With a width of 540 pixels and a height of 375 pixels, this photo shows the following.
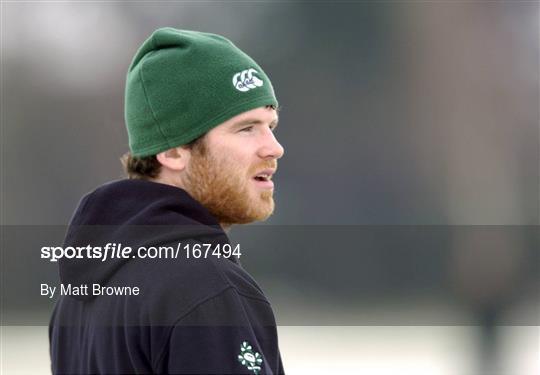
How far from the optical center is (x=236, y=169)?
175cm

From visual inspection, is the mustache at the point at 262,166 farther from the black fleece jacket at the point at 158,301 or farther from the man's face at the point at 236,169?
the black fleece jacket at the point at 158,301

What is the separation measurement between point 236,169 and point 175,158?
5.3 inches

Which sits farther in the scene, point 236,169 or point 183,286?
point 236,169

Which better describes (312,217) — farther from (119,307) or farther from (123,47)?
(119,307)

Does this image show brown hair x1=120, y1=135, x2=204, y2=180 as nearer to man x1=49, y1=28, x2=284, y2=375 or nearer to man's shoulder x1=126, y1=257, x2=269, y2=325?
man x1=49, y1=28, x2=284, y2=375

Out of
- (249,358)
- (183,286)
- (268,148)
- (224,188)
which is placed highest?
(268,148)

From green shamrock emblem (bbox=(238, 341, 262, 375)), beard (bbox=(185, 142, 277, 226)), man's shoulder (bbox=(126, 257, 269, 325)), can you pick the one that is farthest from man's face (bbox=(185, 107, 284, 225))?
green shamrock emblem (bbox=(238, 341, 262, 375))

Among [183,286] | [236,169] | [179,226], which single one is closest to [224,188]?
[236,169]

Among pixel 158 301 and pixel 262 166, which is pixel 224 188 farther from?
pixel 158 301

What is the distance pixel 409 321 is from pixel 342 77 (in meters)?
1.96

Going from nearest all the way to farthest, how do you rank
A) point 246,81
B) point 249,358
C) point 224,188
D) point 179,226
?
point 249,358 → point 179,226 → point 224,188 → point 246,81

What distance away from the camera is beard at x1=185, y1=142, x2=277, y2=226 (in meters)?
1.72

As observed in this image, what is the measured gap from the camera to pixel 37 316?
6.06 metres

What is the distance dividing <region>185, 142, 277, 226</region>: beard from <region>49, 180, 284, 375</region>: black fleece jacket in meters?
0.07
